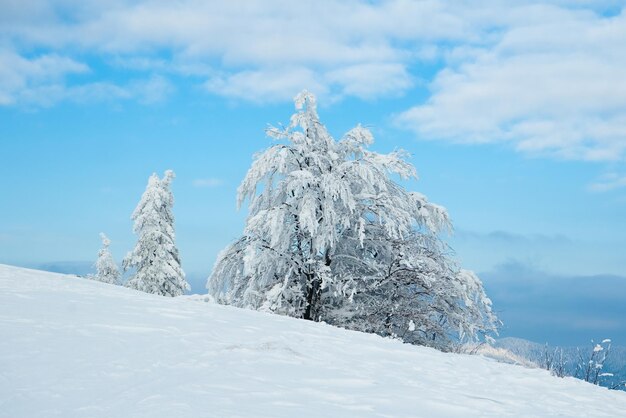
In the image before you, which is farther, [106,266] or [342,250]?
[106,266]

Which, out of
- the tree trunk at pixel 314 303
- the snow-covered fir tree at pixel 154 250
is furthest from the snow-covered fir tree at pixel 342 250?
the snow-covered fir tree at pixel 154 250

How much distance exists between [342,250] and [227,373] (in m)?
9.29

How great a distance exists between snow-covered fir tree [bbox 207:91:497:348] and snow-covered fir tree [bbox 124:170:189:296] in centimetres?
1260

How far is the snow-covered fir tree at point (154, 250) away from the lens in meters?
26.0

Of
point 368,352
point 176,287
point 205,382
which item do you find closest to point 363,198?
point 368,352

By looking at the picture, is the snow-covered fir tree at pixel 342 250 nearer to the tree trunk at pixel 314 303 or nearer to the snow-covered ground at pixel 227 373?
the tree trunk at pixel 314 303

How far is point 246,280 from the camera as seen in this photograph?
14328 mm

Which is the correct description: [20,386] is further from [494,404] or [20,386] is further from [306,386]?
[494,404]

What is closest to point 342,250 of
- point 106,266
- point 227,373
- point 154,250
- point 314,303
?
point 314,303

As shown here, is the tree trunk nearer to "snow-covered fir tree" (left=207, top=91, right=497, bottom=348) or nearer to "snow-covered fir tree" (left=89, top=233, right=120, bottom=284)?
"snow-covered fir tree" (left=207, top=91, right=497, bottom=348)

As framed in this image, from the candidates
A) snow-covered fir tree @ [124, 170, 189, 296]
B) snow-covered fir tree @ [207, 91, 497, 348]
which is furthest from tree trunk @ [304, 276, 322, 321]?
snow-covered fir tree @ [124, 170, 189, 296]

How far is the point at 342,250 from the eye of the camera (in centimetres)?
1373

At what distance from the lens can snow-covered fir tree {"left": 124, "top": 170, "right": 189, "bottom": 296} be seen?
26.0 metres

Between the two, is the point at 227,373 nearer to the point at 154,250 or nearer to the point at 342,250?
the point at 342,250
